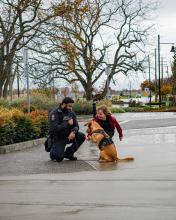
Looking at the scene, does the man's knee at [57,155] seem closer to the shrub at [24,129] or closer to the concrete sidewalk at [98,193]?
the concrete sidewalk at [98,193]

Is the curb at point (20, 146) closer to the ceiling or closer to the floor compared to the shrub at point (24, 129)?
closer to the floor

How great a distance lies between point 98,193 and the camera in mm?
8453

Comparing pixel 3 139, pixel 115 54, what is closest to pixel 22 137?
pixel 3 139

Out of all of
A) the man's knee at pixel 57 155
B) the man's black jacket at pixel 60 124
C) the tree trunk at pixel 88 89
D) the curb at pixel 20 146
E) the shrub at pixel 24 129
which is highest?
the tree trunk at pixel 88 89

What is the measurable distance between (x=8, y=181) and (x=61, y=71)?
44.4 m

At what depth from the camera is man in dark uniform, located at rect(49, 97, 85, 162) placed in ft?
42.2

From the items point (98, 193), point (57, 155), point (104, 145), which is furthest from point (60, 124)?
point (98, 193)

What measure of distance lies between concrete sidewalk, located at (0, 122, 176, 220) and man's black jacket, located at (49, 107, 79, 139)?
0.89 metres

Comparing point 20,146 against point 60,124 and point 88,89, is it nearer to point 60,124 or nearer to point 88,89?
point 60,124

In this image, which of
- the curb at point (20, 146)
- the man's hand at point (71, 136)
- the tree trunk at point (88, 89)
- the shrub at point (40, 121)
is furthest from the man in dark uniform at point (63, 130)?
the tree trunk at point (88, 89)

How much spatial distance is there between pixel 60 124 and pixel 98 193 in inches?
180

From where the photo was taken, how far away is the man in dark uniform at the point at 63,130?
42.2ft

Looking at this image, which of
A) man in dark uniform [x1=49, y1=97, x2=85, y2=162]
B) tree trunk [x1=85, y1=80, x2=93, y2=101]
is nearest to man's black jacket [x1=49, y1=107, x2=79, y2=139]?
man in dark uniform [x1=49, y1=97, x2=85, y2=162]

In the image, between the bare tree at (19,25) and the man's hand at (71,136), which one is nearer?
the man's hand at (71,136)
